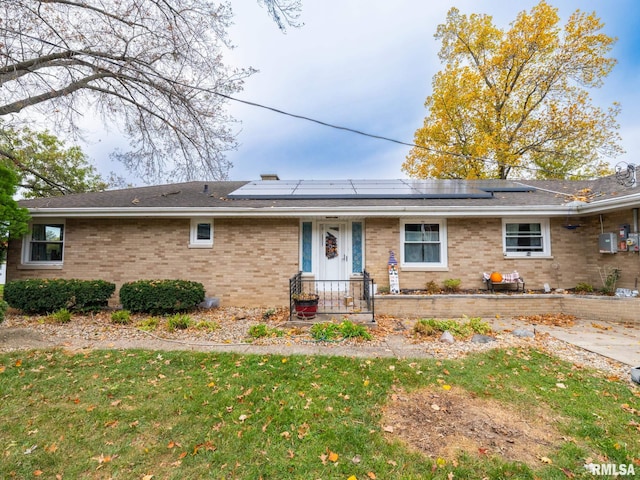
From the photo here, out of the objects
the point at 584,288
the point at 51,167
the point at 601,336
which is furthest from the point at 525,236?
the point at 51,167

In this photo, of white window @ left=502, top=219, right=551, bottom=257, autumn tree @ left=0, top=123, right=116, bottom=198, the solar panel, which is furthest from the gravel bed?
autumn tree @ left=0, top=123, right=116, bottom=198

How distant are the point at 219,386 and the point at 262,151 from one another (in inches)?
487

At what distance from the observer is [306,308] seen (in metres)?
7.15

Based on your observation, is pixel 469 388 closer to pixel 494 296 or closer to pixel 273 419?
pixel 273 419

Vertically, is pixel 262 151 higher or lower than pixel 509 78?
lower

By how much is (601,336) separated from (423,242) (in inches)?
174

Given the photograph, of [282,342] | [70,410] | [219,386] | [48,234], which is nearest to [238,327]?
[282,342]

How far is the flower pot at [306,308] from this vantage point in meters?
7.13

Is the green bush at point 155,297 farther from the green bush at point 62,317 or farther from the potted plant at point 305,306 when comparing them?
the potted plant at point 305,306

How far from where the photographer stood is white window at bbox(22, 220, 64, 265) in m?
9.33

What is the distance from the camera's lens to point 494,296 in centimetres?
801

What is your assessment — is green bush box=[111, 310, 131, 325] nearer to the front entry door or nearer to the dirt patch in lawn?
the front entry door

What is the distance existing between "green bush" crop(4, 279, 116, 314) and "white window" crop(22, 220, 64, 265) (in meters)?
1.72

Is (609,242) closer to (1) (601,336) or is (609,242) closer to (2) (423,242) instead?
(1) (601,336)
